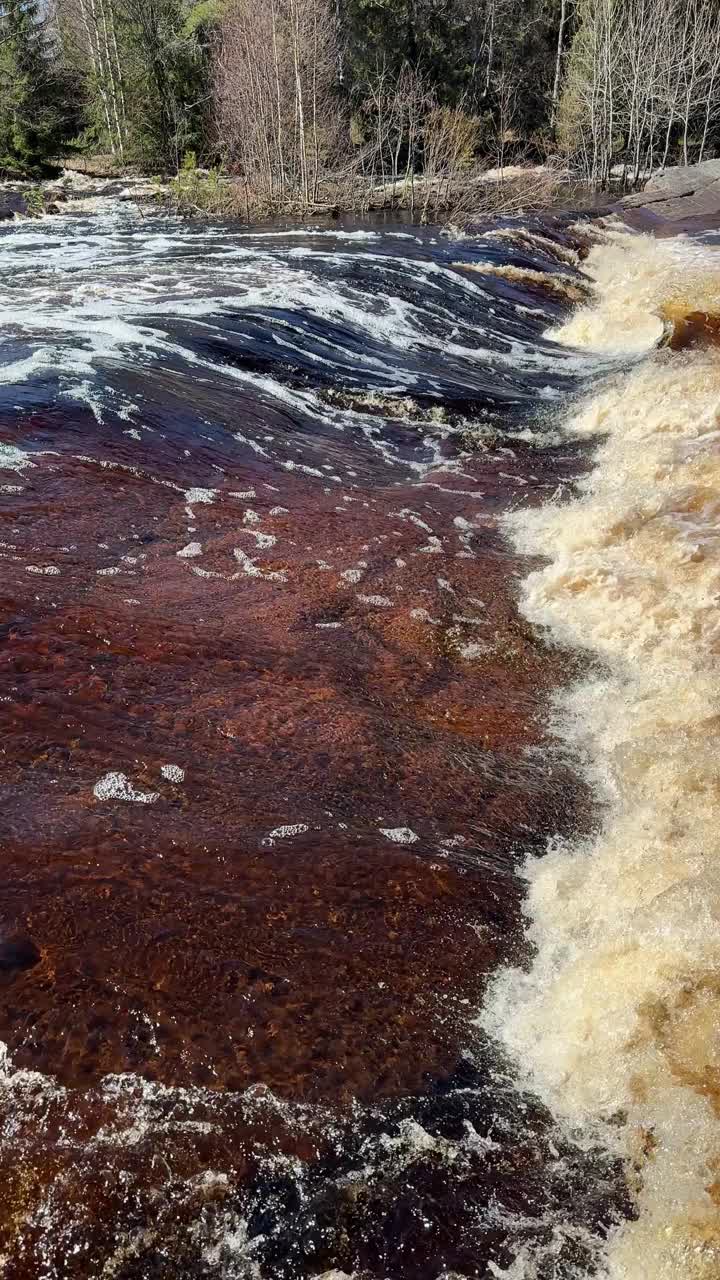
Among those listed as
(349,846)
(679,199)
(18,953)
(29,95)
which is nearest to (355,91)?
(29,95)

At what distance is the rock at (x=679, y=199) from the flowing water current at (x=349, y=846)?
51.7 ft

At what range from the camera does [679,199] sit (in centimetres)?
2209

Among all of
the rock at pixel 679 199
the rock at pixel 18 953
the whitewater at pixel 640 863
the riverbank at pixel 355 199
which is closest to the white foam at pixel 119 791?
the rock at pixel 18 953

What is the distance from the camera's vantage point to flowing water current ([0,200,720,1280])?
2.00m

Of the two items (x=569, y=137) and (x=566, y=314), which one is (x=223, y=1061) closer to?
(x=566, y=314)

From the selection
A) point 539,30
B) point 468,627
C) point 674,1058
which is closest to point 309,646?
point 468,627

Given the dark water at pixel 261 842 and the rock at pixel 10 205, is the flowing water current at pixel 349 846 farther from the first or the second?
the rock at pixel 10 205

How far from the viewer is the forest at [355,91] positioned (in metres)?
22.9

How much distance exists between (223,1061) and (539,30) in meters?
41.2

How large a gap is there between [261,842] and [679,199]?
24.2 meters

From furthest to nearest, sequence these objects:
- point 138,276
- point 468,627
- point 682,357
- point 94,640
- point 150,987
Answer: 1. point 138,276
2. point 682,357
3. point 468,627
4. point 94,640
5. point 150,987

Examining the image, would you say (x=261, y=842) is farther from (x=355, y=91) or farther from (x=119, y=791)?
(x=355, y=91)

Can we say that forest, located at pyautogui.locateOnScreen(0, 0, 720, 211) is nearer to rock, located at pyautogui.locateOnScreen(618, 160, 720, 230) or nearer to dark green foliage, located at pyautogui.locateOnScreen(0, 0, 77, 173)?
dark green foliage, located at pyautogui.locateOnScreen(0, 0, 77, 173)

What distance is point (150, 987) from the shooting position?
2387 millimetres
